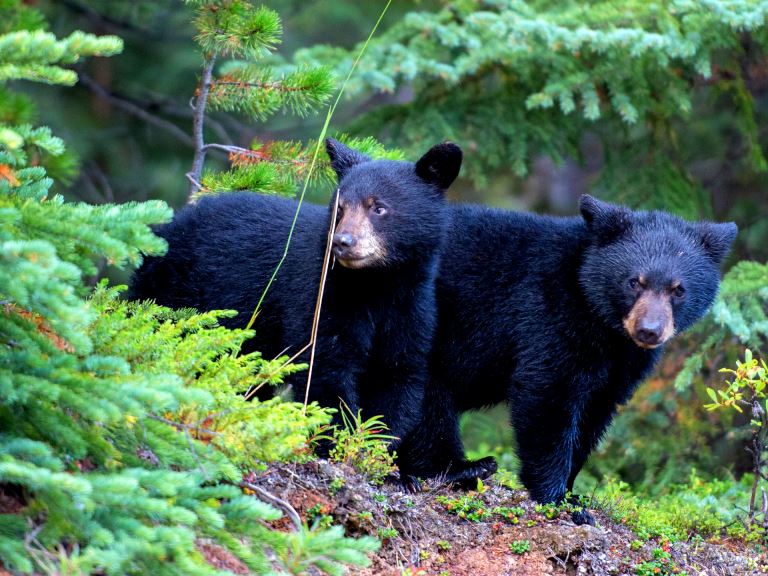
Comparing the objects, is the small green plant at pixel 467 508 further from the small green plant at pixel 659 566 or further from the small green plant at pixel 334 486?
the small green plant at pixel 334 486

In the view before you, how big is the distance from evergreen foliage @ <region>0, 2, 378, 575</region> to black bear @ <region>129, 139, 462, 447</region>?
4.53 feet

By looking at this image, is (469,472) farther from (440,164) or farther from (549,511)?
(440,164)

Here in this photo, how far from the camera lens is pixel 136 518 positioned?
128 inches

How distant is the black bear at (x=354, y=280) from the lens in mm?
5258

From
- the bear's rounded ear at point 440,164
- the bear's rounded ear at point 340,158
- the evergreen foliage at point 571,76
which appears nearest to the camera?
the bear's rounded ear at point 440,164

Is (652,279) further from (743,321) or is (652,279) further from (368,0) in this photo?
(368,0)

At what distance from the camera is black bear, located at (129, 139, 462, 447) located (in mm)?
5258

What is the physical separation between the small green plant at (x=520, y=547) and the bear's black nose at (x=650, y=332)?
4.17ft

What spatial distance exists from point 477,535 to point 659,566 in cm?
91

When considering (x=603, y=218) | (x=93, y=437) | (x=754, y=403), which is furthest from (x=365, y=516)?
(x=754, y=403)

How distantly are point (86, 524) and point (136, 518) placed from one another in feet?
0.64

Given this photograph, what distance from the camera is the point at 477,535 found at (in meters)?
5.04

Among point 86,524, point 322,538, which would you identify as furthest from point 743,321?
point 86,524

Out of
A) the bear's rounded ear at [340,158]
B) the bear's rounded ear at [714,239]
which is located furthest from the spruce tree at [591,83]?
the bear's rounded ear at [340,158]
